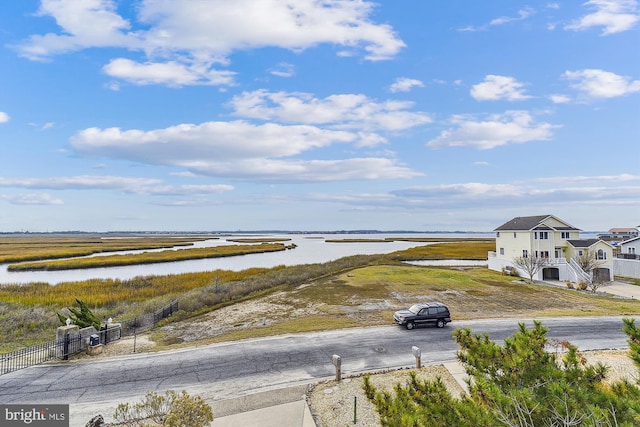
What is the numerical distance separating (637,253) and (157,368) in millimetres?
64015

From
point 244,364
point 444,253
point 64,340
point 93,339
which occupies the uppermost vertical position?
point 64,340

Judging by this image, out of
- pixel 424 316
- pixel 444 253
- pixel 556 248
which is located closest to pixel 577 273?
pixel 556 248

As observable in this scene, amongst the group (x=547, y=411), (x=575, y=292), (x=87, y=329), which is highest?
(x=547, y=411)

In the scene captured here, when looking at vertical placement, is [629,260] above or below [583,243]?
below

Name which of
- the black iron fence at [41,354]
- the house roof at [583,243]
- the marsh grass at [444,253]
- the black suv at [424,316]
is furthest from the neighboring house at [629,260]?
the black iron fence at [41,354]

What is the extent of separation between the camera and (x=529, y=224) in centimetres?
4853

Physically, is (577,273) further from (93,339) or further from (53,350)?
(53,350)

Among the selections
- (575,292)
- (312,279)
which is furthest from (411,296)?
(575,292)

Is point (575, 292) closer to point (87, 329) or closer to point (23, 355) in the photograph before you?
point (87, 329)

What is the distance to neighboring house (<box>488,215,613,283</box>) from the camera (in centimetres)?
4528

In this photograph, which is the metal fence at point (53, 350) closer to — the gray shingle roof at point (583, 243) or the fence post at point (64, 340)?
the fence post at point (64, 340)

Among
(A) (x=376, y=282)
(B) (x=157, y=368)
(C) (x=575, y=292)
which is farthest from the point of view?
(A) (x=376, y=282)

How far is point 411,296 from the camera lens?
33125mm

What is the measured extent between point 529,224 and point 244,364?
46.3m
